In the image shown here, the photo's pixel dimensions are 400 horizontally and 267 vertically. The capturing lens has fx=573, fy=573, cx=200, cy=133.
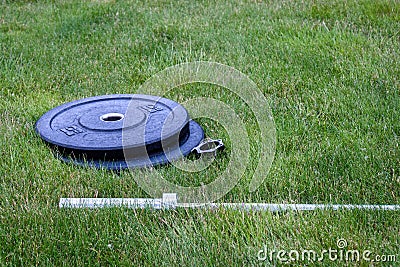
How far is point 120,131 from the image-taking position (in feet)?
11.6

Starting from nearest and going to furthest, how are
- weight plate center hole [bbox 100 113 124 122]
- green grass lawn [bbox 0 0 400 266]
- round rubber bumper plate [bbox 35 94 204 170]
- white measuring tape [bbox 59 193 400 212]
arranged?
1. green grass lawn [bbox 0 0 400 266]
2. white measuring tape [bbox 59 193 400 212]
3. round rubber bumper plate [bbox 35 94 204 170]
4. weight plate center hole [bbox 100 113 124 122]

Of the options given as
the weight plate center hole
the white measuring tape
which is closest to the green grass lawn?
the white measuring tape

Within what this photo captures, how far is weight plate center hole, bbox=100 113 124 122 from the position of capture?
3754 millimetres

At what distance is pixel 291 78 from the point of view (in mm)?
4559

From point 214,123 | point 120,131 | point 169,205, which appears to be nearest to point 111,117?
point 120,131

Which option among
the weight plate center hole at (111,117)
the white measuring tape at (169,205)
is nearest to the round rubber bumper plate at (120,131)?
the weight plate center hole at (111,117)

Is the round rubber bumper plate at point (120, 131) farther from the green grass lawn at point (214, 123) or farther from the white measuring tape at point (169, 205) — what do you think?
the white measuring tape at point (169, 205)

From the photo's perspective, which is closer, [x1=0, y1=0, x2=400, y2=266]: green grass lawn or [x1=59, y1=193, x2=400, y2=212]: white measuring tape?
[x1=0, y1=0, x2=400, y2=266]: green grass lawn

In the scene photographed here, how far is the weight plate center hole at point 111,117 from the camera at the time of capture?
12.3 feet

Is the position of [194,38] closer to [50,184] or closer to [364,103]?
[364,103]

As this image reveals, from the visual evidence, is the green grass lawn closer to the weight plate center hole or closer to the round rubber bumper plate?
the round rubber bumper plate

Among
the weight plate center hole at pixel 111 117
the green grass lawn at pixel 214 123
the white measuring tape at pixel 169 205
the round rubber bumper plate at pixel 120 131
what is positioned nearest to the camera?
the green grass lawn at pixel 214 123

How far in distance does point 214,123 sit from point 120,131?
2.39 feet

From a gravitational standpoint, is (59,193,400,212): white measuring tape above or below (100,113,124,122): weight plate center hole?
below
